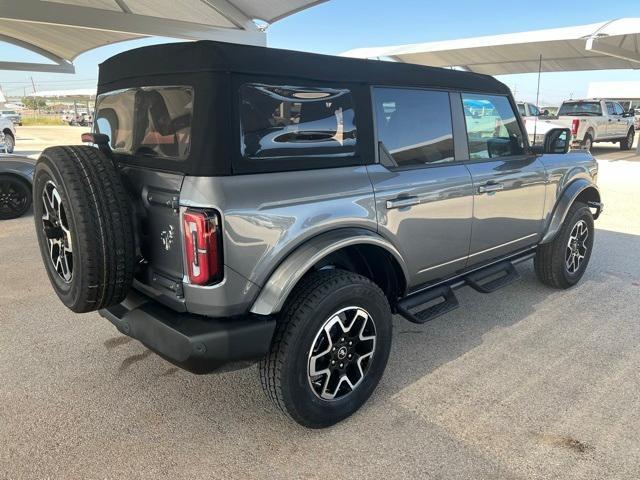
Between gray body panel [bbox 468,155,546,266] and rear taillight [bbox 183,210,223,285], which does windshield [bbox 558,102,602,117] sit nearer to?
gray body panel [bbox 468,155,546,266]

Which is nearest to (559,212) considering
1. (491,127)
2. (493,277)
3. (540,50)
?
(493,277)

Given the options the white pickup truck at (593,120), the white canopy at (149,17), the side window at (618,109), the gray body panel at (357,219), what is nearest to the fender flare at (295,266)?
the gray body panel at (357,219)

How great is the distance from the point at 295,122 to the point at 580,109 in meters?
18.2

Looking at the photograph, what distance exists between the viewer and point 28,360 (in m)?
3.26

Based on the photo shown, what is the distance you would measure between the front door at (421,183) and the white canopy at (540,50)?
603 inches

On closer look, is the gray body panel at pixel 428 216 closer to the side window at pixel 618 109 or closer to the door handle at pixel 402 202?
the door handle at pixel 402 202

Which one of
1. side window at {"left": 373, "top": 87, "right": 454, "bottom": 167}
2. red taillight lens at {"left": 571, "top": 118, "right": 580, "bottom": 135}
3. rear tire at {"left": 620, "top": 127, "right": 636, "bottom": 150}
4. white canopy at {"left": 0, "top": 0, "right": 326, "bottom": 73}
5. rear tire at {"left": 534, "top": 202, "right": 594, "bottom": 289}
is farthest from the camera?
rear tire at {"left": 620, "top": 127, "right": 636, "bottom": 150}

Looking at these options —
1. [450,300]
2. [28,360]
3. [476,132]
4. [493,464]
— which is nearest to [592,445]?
[493,464]

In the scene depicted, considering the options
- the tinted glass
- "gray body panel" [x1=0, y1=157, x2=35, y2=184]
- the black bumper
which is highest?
the tinted glass

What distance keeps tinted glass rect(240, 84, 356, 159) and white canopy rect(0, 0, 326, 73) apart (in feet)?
27.5

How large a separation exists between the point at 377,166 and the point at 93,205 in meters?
1.49

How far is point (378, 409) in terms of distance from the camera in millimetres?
2752

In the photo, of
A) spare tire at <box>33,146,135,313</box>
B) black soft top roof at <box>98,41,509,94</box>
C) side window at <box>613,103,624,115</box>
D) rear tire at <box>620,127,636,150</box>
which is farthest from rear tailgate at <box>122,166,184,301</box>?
rear tire at <box>620,127,636,150</box>

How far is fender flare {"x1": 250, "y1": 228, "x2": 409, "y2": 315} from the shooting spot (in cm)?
225
